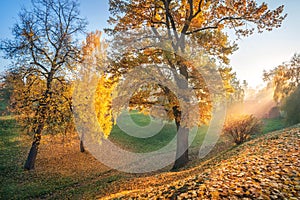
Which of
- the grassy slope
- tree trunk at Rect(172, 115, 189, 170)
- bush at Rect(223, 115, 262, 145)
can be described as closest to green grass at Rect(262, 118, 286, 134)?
bush at Rect(223, 115, 262, 145)

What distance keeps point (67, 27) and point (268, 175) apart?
14.5m

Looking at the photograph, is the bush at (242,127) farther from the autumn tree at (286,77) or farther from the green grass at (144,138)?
the autumn tree at (286,77)

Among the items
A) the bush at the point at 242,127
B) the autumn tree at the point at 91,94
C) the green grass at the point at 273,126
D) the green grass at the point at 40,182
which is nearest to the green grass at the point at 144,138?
the autumn tree at the point at 91,94

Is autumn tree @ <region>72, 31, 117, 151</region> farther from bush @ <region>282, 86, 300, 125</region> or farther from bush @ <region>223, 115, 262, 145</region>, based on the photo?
bush @ <region>282, 86, 300, 125</region>

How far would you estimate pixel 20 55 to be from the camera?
12445 mm

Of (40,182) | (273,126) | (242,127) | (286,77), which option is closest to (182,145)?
(242,127)

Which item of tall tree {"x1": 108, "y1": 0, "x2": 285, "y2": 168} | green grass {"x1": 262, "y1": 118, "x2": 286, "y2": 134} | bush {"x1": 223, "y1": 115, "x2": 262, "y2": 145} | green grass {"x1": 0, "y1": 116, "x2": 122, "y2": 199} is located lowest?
green grass {"x1": 0, "y1": 116, "x2": 122, "y2": 199}

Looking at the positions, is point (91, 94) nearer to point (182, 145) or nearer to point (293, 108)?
point (182, 145)

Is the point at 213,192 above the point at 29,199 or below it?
above

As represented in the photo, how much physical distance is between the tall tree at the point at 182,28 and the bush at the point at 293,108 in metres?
14.5

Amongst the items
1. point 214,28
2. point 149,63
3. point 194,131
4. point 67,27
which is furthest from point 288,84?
point 67,27

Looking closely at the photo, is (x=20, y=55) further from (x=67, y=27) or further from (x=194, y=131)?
(x=194, y=131)

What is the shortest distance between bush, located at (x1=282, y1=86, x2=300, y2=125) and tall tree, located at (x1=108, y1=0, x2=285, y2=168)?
1450cm

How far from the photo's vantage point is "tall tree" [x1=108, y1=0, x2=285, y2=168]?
10.7m
